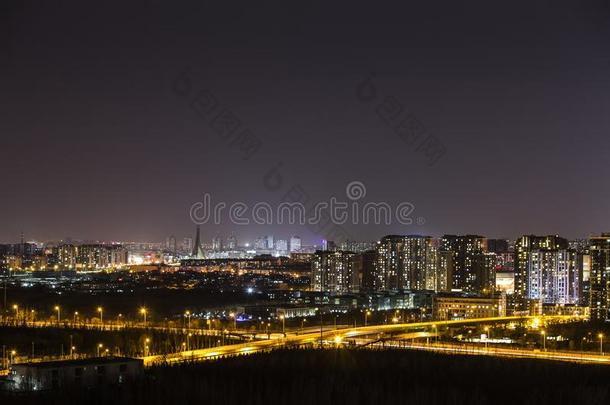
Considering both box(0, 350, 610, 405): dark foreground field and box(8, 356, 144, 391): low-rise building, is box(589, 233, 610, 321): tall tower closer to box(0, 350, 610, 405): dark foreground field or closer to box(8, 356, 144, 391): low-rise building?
box(0, 350, 610, 405): dark foreground field

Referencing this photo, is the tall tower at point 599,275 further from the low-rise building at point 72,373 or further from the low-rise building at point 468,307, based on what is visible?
the low-rise building at point 72,373

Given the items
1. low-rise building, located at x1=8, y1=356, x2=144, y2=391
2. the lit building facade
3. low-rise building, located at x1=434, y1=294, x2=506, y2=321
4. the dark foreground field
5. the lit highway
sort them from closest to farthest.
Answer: the dark foreground field, low-rise building, located at x1=8, y1=356, x2=144, y2=391, the lit highway, low-rise building, located at x1=434, y1=294, x2=506, y2=321, the lit building facade

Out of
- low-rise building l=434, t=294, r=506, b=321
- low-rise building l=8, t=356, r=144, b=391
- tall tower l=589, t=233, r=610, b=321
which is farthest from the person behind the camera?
low-rise building l=434, t=294, r=506, b=321

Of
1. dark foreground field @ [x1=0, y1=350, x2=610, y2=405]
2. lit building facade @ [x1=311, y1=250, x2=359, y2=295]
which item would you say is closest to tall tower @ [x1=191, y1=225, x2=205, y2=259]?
lit building facade @ [x1=311, y1=250, x2=359, y2=295]

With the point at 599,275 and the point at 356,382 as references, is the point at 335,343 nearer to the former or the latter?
the point at 356,382

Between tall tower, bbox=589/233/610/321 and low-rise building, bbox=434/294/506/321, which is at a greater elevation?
tall tower, bbox=589/233/610/321

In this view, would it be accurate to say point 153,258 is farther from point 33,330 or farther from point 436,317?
point 33,330

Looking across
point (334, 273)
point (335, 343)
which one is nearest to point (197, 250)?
point (334, 273)

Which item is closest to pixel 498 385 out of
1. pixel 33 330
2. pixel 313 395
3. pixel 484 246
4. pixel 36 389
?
pixel 313 395
